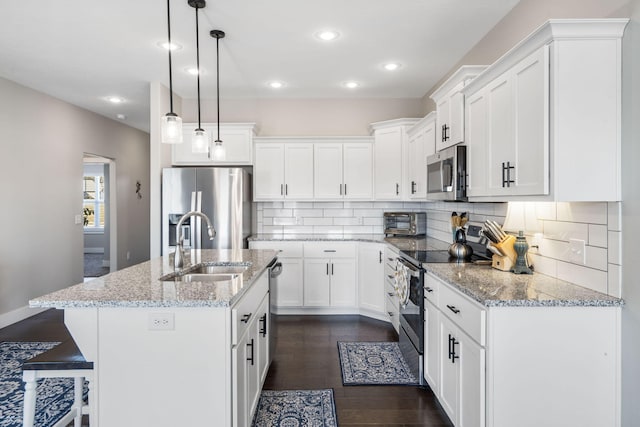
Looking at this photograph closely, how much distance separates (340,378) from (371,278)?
1.59 metres

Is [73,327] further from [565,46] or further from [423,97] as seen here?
[423,97]

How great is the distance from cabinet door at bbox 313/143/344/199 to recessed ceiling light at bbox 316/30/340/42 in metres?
1.65

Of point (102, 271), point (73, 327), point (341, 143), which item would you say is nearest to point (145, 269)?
point (73, 327)

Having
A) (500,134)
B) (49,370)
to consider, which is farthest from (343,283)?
(49,370)

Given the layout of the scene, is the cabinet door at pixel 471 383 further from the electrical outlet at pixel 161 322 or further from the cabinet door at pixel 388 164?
the cabinet door at pixel 388 164

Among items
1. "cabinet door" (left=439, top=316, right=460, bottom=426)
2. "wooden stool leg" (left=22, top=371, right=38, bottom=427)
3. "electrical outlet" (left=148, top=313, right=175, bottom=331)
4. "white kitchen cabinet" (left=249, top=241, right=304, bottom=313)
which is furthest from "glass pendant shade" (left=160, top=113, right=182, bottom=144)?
"white kitchen cabinet" (left=249, top=241, right=304, bottom=313)

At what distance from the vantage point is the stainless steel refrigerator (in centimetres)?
412

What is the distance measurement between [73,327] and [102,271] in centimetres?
681

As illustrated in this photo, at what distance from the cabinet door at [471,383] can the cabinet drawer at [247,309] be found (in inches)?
45.1

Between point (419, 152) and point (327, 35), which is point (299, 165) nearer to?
point (419, 152)

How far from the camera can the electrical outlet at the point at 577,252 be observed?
1.90 m

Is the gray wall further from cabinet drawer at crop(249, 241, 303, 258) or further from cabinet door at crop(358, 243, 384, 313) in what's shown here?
cabinet door at crop(358, 243, 384, 313)

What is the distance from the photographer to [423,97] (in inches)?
190

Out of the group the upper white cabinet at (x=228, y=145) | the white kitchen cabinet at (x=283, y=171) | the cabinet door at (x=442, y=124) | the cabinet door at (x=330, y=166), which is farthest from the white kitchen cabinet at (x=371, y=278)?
the upper white cabinet at (x=228, y=145)
